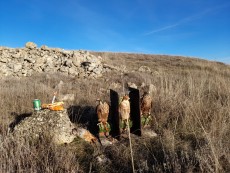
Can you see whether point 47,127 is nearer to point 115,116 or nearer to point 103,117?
point 103,117

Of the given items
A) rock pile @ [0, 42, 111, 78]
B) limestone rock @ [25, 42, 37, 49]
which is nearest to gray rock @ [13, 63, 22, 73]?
rock pile @ [0, 42, 111, 78]

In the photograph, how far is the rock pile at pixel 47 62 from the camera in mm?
10641

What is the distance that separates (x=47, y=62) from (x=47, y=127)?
8683 mm

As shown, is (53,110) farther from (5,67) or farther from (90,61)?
(5,67)

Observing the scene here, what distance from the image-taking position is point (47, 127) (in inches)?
136

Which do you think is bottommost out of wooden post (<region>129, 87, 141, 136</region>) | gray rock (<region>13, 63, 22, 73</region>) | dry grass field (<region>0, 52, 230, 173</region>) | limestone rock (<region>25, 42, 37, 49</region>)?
dry grass field (<region>0, 52, 230, 173</region>)

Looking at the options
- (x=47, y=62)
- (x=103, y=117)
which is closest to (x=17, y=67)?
(x=47, y=62)

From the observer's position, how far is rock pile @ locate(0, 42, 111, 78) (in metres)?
10.6

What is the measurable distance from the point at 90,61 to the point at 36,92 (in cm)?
517

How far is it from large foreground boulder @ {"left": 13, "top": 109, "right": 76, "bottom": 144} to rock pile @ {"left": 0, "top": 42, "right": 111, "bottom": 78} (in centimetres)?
651

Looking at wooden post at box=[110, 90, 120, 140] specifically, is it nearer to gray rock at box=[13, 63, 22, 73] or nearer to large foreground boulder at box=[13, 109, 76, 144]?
large foreground boulder at box=[13, 109, 76, 144]

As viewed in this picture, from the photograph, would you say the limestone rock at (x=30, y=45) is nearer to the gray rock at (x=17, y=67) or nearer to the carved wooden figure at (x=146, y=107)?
the gray rock at (x=17, y=67)

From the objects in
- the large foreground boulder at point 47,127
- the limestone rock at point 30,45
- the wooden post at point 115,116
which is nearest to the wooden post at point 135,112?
the wooden post at point 115,116

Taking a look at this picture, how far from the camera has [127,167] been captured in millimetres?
2732
